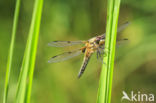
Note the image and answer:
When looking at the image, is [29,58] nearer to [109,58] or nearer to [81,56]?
[109,58]

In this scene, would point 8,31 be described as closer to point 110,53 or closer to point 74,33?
point 74,33

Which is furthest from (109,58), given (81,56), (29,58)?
(81,56)

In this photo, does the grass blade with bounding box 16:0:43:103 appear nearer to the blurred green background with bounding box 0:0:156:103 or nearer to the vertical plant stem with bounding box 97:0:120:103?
the vertical plant stem with bounding box 97:0:120:103

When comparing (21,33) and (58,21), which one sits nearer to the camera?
(58,21)

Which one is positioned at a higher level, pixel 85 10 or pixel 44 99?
pixel 85 10

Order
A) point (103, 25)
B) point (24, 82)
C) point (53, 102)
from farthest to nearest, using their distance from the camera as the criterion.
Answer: point (103, 25) → point (53, 102) → point (24, 82)

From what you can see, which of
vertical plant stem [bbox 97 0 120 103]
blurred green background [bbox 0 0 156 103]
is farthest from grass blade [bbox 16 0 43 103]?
blurred green background [bbox 0 0 156 103]

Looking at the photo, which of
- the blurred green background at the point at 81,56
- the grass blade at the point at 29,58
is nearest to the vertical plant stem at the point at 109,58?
the grass blade at the point at 29,58

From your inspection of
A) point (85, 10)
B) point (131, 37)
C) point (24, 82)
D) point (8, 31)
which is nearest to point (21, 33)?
point (8, 31)
